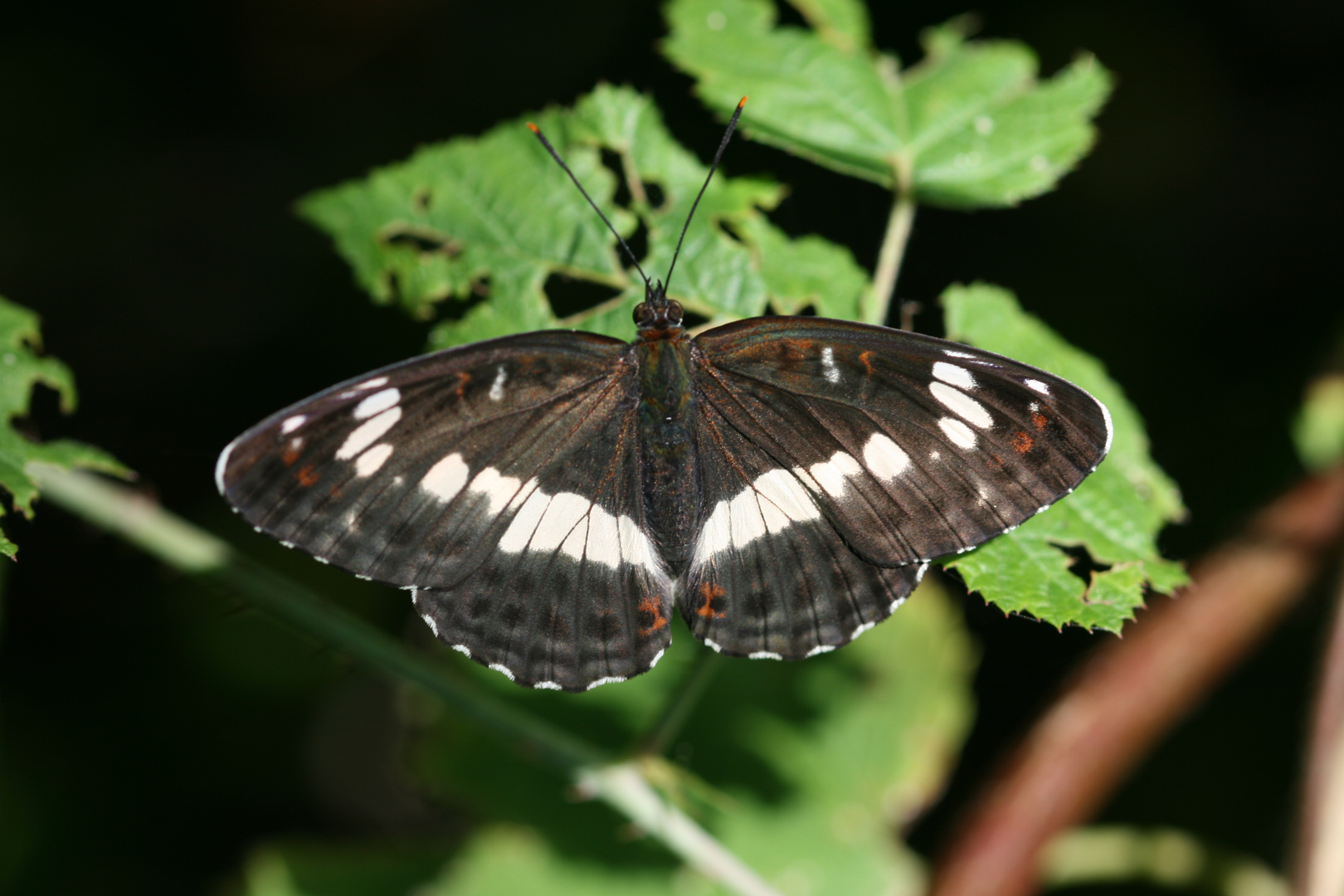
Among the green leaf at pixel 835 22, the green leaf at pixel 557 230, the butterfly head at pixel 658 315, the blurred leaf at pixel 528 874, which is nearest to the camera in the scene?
the butterfly head at pixel 658 315

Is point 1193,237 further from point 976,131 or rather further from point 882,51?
point 976,131

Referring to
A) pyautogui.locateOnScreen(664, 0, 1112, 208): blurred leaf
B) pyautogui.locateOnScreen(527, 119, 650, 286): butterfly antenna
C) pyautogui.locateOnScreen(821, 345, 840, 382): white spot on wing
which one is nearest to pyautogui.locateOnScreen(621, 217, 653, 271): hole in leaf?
pyautogui.locateOnScreen(527, 119, 650, 286): butterfly antenna

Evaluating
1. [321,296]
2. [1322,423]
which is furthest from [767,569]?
[321,296]

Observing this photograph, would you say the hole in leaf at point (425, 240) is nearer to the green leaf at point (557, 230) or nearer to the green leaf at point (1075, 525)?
the green leaf at point (557, 230)

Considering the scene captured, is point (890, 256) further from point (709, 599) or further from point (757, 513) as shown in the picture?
point (709, 599)

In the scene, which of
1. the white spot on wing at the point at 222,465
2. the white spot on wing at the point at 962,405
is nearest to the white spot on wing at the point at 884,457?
the white spot on wing at the point at 962,405

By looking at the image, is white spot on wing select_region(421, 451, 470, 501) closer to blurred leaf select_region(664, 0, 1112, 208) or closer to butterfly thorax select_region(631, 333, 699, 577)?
butterfly thorax select_region(631, 333, 699, 577)
